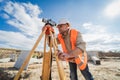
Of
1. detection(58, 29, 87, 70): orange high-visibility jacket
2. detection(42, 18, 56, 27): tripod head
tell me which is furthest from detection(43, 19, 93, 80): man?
detection(42, 18, 56, 27): tripod head

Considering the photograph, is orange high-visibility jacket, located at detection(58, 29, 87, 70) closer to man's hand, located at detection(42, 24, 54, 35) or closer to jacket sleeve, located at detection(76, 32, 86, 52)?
jacket sleeve, located at detection(76, 32, 86, 52)

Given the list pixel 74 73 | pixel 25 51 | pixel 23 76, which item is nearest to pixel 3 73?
pixel 23 76

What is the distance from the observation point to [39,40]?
8.77 ft

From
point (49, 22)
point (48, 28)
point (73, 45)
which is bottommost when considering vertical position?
point (73, 45)

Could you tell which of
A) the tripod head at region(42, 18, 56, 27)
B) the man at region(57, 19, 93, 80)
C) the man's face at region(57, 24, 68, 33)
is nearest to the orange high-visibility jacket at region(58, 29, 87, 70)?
the man at region(57, 19, 93, 80)

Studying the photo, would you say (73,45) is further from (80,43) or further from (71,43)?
(80,43)

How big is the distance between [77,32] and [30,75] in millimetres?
3306

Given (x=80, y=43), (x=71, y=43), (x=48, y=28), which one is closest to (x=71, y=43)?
(x=71, y=43)

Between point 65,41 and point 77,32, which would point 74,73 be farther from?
point 77,32

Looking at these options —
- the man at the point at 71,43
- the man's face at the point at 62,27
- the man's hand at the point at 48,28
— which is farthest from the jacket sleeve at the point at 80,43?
the man's hand at the point at 48,28

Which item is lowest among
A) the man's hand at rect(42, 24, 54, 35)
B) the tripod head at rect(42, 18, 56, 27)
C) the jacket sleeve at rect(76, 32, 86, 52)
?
the jacket sleeve at rect(76, 32, 86, 52)

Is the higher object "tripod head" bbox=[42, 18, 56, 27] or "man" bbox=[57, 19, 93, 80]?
"tripod head" bbox=[42, 18, 56, 27]

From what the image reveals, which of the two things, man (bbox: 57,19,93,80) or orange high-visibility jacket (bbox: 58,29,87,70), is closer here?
man (bbox: 57,19,93,80)

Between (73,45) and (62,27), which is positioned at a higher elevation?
(62,27)
